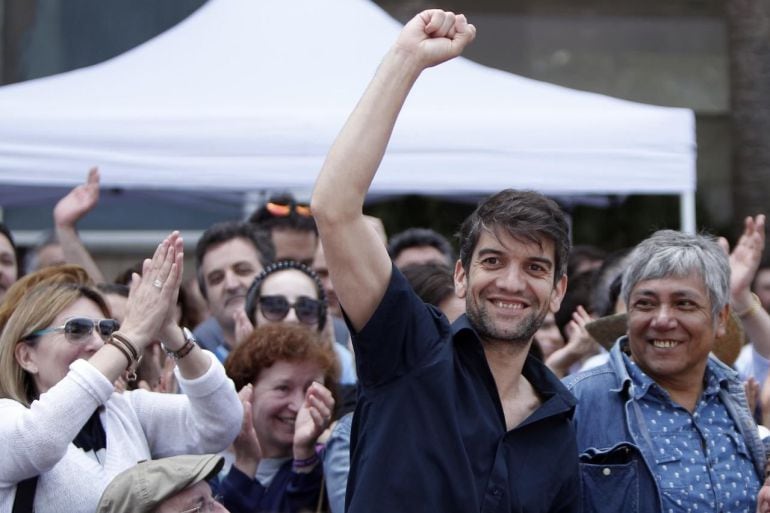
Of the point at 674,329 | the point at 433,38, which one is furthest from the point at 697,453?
the point at 433,38

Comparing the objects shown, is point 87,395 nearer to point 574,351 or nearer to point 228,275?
point 228,275

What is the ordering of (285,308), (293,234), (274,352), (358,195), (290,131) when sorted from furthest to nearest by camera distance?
(293,234) → (290,131) → (285,308) → (274,352) → (358,195)

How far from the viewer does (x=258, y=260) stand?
575 cm

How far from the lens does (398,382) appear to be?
9.48 ft

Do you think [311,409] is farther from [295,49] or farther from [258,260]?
[295,49]

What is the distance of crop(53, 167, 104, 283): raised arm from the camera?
609cm

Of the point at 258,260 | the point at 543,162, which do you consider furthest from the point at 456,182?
the point at 258,260

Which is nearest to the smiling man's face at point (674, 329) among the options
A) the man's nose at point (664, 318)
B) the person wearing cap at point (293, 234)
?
the man's nose at point (664, 318)

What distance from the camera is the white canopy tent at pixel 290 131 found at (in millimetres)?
6207

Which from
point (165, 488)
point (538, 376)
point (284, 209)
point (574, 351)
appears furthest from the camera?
point (284, 209)

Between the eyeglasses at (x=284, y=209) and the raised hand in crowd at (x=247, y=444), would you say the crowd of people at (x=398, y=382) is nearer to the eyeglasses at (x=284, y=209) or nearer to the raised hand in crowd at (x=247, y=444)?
the raised hand in crowd at (x=247, y=444)

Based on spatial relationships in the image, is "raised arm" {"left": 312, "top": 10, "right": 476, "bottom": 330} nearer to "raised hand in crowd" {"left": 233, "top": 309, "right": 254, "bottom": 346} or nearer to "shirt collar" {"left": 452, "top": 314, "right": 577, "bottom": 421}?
"shirt collar" {"left": 452, "top": 314, "right": 577, "bottom": 421}

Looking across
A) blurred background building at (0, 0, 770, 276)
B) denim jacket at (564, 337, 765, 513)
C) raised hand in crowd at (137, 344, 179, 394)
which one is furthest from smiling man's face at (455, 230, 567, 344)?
blurred background building at (0, 0, 770, 276)

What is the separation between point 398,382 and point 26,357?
57.8 inches
